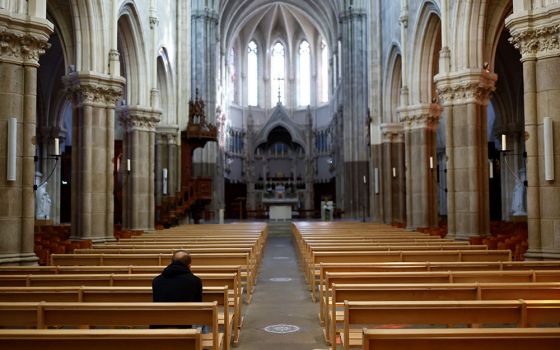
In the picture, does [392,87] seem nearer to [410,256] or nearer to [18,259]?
[410,256]

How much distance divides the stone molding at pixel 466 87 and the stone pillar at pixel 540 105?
486 centimetres

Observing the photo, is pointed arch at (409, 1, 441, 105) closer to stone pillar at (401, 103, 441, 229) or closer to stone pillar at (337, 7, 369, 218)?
stone pillar at (401, 103, 441, 229)

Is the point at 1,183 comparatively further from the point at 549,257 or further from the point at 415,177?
the point at 415,177

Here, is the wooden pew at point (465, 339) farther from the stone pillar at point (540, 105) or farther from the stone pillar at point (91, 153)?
the stone pillar at point (91, 153)

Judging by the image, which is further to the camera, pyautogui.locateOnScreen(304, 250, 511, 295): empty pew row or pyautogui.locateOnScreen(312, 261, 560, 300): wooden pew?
pyautogui.locateOnScreen(304, 250, 511, 295): empty pew row

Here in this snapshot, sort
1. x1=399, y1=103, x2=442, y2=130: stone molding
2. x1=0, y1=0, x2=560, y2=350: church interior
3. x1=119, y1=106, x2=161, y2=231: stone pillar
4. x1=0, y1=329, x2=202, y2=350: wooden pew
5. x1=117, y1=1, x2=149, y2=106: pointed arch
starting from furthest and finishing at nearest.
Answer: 1. x1=399, y1=103, x2=442, y2=130: stone molding
2. x1=119, y1=106, x2=161, y2=231: stone pillar
3. x1=117, y1=1, x2=149, y2=106: pointed arch
4. x1=0, y1=0, x2=560, y2=350: church interior
5. x1=0, y1=329, x2=202, y2=350: wooden pew

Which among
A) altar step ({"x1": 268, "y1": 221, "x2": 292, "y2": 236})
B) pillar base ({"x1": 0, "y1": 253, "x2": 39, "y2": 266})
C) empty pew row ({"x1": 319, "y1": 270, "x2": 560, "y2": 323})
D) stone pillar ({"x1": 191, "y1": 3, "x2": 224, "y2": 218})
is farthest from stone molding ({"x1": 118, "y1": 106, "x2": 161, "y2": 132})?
empty pew row ({"x1": 319, "y1": 270, "x2": 560, "y2": 323})

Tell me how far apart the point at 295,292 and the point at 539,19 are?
709cm

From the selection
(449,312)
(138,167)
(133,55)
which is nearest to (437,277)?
(449,312)

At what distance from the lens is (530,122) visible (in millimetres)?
11250

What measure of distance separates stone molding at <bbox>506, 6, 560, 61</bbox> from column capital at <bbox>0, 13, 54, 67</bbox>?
358 inches

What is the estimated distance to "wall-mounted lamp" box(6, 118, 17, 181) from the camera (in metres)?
10.6

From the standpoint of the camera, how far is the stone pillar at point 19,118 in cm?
A: 1060

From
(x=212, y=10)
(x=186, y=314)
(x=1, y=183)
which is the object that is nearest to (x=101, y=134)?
(x=1, y=183)
